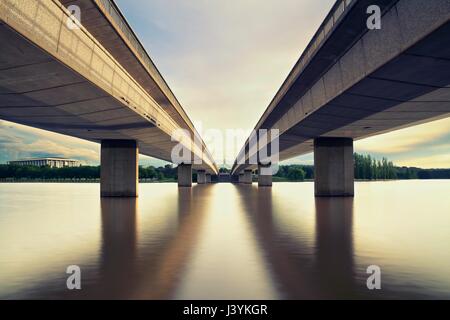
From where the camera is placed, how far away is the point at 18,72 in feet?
40.5

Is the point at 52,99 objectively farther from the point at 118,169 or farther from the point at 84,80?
the point at 118,169

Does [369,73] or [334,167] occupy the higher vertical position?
[369,73]

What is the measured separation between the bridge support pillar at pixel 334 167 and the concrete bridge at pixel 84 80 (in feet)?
44.5

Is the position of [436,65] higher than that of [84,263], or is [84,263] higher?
[436,65]

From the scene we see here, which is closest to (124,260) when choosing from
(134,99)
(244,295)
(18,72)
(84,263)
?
(84,263)

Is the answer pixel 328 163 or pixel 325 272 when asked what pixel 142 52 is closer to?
pixel 328 163

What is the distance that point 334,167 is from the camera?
31438 mm

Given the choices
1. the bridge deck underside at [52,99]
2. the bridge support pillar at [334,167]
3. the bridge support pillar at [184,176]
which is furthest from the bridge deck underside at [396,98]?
the bridge support pillar at [184,176]

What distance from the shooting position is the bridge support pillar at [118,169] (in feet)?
103

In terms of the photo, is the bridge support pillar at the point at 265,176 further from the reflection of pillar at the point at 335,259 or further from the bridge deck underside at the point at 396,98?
the reflection of pillar at the point at 335,259

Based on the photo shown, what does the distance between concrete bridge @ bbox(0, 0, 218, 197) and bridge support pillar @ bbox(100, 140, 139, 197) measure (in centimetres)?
8

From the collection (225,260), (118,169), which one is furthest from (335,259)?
(118,169)

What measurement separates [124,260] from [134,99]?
14.5m

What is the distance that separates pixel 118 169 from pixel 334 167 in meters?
18.7
